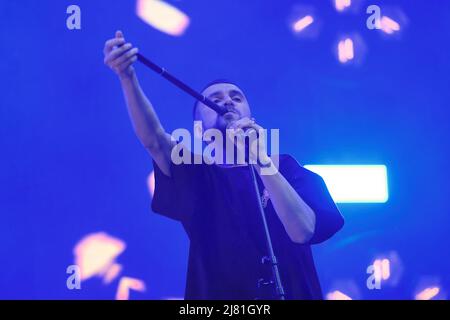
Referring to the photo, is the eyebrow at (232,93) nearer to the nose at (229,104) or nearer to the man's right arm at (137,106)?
the nose at (229,104)

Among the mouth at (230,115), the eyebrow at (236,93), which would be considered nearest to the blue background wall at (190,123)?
the eyebrow at (236,93)

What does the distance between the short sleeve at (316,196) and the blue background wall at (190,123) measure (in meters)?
0.04

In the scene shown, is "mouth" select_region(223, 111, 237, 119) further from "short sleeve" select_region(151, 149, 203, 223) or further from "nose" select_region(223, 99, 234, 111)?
"short sleeve" select_region(151, 149, 203, 223)

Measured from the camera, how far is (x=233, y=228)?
1.38 m

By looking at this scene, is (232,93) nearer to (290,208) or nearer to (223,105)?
(223,105)

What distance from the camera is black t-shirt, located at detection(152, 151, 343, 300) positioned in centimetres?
134

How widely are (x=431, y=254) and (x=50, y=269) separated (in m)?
0.88

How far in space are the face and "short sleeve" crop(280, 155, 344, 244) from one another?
0.15 meters

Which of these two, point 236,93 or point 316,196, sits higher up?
point 236,93

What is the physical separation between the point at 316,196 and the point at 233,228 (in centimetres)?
20

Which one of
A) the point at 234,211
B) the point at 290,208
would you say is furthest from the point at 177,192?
the point at 290,208

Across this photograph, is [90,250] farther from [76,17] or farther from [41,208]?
[76,17]

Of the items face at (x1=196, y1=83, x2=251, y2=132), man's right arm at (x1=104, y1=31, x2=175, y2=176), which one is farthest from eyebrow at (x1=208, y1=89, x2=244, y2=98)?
man's right arm at (x1=104, y1=31, x2=175, y2=176)
